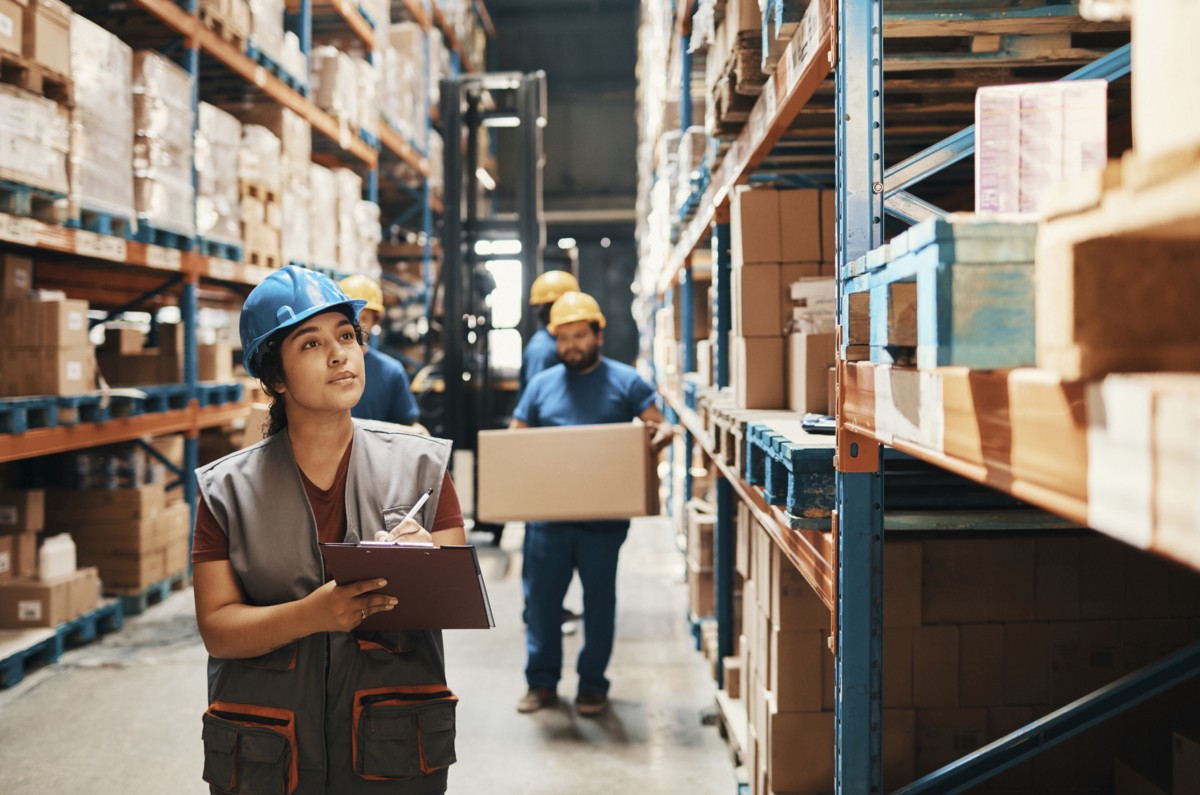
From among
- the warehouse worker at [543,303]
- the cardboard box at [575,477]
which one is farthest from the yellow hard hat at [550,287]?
the cardboard box at [575,477]

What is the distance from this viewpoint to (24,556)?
16.9ft

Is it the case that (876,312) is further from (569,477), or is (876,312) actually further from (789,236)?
(569,477)

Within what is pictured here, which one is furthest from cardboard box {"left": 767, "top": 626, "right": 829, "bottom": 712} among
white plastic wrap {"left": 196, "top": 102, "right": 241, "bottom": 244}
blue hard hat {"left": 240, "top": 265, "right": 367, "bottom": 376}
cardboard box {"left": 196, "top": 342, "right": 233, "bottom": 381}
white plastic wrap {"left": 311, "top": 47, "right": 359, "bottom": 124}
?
white plastic wrap {"left": 311, "top": 47, "right": 359, "bottom": 124}

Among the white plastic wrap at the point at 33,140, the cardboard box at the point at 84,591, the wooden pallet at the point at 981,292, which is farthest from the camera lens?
the cardboard box at the point at 84,591

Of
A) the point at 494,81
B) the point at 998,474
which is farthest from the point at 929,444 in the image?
the point at 494,81

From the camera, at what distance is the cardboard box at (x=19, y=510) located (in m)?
5.09

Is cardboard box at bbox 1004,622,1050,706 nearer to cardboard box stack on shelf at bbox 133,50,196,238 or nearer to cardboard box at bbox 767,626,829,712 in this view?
cardboard box at bbox 767,626,829,712

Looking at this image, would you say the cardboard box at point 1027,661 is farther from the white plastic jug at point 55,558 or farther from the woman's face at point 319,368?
the white plastic jug at point 55,558

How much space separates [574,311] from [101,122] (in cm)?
285

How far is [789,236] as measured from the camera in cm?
338

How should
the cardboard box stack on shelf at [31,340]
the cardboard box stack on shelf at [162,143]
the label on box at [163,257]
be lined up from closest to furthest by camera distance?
1. the cardboard box stack on shelf at [31,340]
2. the cardboard box stack on shelf at [162,143]
3. the label on box at [163,257]

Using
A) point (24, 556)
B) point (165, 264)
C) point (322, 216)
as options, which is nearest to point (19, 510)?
point (24, 556)

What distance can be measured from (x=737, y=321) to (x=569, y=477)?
134 centimetres

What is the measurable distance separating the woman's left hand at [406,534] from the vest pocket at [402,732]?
35 centimetres
